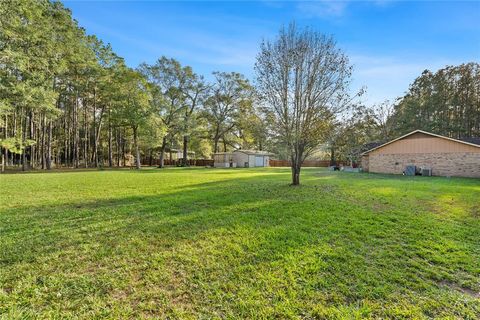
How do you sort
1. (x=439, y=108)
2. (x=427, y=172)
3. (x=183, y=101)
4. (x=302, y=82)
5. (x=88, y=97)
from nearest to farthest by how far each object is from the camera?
1. (x=302, y=82)
2. (x=427, y=172)
3. (x=88, y=97)
4. (x=439, y=108)
5. (x=183, y=101)

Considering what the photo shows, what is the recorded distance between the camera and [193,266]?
329cm

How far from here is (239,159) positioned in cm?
3575

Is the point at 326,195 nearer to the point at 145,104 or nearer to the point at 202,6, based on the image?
the point at 202,6

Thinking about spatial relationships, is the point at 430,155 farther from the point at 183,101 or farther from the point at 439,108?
the point at 183,101

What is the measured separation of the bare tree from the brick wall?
12.6 m

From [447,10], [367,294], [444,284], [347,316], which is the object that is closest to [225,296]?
[347,316]

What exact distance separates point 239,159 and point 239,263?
106ft

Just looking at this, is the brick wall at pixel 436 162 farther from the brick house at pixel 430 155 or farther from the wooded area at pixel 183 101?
the wooded area at pixel 183 101

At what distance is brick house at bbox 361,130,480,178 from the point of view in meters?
16.4

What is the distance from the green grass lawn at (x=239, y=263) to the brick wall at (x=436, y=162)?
14.0 metres

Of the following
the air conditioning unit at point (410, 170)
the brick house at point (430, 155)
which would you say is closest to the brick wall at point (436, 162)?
the brick house at point (430, 155)

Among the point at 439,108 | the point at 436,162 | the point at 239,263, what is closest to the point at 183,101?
the point at 436,162

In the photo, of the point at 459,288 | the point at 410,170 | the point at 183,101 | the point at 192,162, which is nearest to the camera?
the point at 459,288

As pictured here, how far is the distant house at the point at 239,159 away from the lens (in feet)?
116
